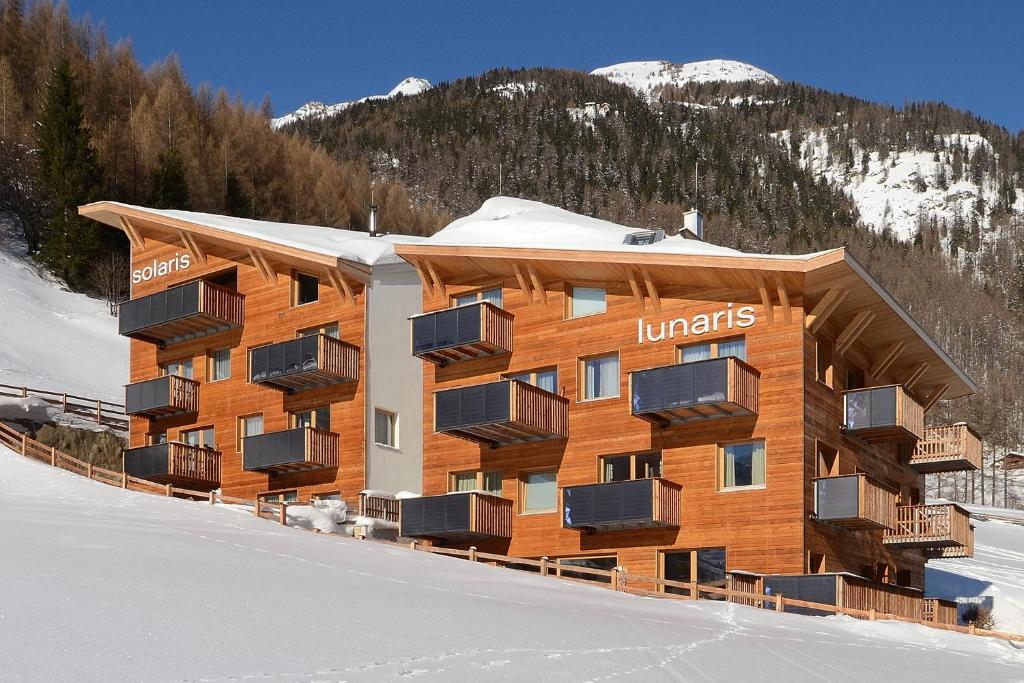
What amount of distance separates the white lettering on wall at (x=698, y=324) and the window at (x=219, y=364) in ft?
49.3

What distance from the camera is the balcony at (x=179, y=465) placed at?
40750mm

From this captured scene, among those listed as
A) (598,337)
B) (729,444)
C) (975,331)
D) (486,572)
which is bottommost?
(486,572)

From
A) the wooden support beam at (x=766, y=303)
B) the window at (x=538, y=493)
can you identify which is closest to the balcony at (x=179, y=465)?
the window at (x=538, y=493)

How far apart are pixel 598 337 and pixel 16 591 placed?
19.0m

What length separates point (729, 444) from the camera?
3209 centimetres

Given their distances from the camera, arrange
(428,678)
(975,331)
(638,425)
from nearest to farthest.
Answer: (428,678), (638,425), (975,331)

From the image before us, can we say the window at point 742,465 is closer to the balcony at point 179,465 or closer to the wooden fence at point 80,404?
the balcony at point 179,465

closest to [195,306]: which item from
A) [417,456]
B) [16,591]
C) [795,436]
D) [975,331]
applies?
[417,456]

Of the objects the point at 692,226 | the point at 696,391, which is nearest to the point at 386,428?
the point at 696,391

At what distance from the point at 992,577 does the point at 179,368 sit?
30.3 meters

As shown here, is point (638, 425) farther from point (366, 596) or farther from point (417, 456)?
point (366, 596)

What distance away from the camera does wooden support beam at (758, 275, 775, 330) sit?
31.2 metres

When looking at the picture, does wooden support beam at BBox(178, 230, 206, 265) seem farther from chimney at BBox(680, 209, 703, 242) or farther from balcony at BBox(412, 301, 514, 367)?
chimney at BBox(680, 209, 703, 242)

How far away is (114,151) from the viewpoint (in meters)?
81.1
